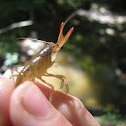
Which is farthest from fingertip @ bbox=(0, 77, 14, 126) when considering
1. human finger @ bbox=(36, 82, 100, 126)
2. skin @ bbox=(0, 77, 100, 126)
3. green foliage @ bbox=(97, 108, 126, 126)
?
green foliage @ bbox=(97, 108, 126, 126)

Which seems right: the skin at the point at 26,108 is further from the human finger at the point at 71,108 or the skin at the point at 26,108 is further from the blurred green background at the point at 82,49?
the blurred green background at the point at 82,49

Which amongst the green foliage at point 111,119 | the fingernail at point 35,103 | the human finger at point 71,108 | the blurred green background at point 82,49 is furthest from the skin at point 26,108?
the green foliage at point 111,119

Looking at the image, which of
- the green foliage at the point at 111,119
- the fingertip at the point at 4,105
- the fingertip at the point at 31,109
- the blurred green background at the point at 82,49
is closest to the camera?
the fingertip at the point at 31,109

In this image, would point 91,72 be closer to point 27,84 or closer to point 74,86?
point 74,86

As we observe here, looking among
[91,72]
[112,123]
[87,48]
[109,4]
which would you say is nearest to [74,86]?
[91,72]

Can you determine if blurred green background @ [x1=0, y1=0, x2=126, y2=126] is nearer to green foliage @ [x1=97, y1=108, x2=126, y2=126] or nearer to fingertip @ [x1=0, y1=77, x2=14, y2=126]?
green foliage @ [x1=97, y1=108, x2=126, y2=126]
